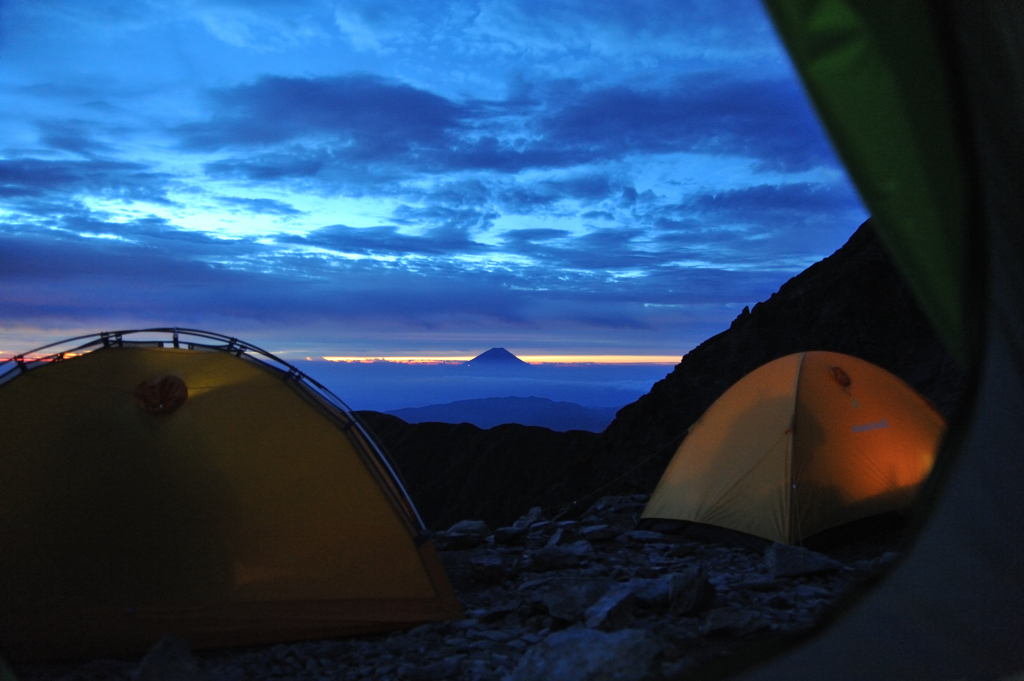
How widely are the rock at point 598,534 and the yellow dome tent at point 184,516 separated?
3.00m

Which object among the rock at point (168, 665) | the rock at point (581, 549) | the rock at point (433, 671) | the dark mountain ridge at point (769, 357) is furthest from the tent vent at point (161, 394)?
the dark mountain ridge at point (769, 357)

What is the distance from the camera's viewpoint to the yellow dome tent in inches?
202

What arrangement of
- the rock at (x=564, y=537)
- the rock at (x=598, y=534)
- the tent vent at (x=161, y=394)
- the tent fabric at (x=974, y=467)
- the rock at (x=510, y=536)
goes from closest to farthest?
the tent fabric at (x=974, y=467)
the tent vent at (x=161, y=394)
the rock at (x=564, y=537)
the rock at (x=598, y=534)
the rock at (x=510, y=536)

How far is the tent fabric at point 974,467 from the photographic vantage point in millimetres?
2592

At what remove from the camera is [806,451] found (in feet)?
24.0

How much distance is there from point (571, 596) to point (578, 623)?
0.94 feet

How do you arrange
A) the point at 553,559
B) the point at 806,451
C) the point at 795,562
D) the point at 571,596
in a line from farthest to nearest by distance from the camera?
the point at 806,451, the point at 553,559, the point at 795,562, the point at 571,596

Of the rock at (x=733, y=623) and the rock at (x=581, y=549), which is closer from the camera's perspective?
the rock at (x=733, y=623)

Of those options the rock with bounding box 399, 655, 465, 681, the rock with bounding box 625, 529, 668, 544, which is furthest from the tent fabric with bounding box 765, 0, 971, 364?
the rock with bounding box 625, 529, 668, 544

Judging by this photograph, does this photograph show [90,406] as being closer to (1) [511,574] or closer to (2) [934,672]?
(1) [511,574]

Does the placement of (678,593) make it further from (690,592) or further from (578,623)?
(578,623)

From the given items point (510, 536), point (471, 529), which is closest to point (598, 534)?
point (510, 536)

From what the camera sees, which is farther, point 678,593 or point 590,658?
point 678,593

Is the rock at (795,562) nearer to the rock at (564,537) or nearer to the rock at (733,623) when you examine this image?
the rock at (733,623)
